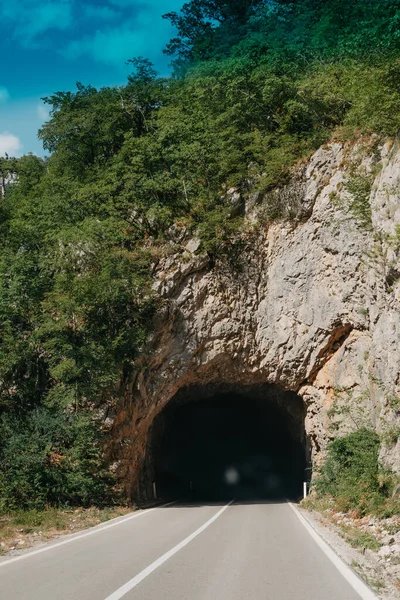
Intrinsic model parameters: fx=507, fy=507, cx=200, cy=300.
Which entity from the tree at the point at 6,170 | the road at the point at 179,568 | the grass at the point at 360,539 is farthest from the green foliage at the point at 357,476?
the tree at the point at 6,170

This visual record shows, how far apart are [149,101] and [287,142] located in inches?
395

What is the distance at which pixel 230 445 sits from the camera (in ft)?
136

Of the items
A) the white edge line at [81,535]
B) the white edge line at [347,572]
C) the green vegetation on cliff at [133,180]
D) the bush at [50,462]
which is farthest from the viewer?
the green vegetation on cliff at [133,180]

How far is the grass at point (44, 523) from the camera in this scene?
1123cm

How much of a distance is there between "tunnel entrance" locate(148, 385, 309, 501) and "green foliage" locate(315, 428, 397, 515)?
6251 mm

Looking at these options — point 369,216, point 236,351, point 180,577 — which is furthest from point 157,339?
point 180,577

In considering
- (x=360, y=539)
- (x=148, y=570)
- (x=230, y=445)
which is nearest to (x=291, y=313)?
(x=360, y=539)

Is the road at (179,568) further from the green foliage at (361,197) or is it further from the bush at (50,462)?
the green foliage at (361,197)

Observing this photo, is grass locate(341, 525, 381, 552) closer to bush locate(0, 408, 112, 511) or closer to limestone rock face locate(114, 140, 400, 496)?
limestone rock face locate(114, 140, 400, 496)

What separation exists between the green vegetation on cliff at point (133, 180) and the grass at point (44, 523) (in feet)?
3.50

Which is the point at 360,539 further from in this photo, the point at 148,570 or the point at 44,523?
the point at 44,523

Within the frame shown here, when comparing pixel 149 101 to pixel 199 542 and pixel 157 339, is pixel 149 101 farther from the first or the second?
pixel 199 542

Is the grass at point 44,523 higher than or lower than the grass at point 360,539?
lower

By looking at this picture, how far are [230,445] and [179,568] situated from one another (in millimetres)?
35265
